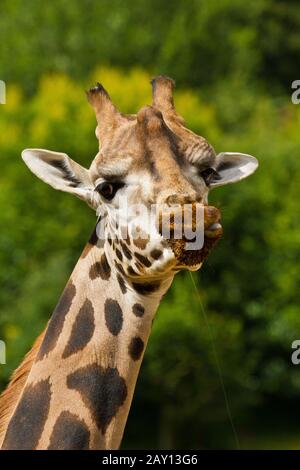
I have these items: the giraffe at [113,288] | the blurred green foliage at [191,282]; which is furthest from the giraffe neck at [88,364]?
the blurred green foliage at [191,282]

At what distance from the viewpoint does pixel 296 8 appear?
52.3 m

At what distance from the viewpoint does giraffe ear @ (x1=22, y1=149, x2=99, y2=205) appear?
6.05m

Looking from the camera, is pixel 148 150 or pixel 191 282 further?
→ pixel 191 282

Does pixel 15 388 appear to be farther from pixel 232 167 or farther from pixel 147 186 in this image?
pixel 232 167

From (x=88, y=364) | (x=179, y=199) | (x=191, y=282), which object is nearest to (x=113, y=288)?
(x=88, y=364)

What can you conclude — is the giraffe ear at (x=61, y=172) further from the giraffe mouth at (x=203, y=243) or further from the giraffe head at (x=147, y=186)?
the giraffe mouth at (x=203, y=243)

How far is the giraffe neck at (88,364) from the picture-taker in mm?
5598

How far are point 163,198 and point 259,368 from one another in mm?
23690

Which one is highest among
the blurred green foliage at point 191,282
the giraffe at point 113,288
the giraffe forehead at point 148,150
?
the giraffe forehead at point 148,150

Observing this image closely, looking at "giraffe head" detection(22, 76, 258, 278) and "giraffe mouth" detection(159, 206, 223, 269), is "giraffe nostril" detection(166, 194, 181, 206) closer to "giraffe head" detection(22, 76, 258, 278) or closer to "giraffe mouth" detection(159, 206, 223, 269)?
"giraffe head" detection(22, 76, 258, 278)

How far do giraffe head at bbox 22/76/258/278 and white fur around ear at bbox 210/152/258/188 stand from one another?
0.05 meters

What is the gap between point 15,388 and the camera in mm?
6074

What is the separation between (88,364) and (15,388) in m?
0.57

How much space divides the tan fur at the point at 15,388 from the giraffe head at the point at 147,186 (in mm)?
693
